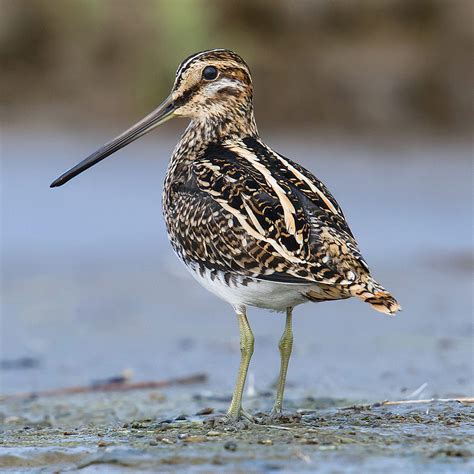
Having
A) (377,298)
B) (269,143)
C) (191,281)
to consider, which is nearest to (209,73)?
(377,298)

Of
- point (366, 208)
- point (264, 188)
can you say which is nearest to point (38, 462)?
point (264, 188)

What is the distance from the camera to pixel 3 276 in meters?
11.8

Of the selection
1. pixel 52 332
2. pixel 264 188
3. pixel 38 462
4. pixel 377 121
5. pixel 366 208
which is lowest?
pixel 38 462

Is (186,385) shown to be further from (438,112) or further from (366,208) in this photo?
(438,112)

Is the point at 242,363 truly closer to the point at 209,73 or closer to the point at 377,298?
the point at 377,298

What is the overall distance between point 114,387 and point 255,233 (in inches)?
102

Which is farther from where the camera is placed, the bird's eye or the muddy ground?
the bird's eye

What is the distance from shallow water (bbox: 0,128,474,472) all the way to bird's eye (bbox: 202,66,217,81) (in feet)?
6.30

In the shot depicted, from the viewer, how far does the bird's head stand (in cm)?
671

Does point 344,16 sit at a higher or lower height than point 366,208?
higher

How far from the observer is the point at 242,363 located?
6184 mm

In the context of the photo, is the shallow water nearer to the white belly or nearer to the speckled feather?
the white belly

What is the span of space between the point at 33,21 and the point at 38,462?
13.9m

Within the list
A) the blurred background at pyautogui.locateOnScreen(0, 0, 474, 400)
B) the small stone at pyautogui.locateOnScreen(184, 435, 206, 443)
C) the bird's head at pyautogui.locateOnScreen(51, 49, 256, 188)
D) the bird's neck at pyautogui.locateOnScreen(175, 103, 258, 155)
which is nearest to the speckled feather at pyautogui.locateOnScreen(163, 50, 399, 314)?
the bird's neck at pyautogui.locateOnScreen(175, 103, 258, 155)
